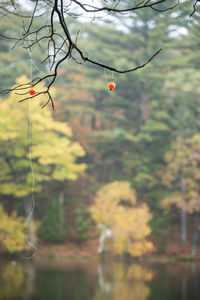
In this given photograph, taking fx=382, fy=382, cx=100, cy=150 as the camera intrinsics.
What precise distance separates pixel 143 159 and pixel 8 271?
481 cm

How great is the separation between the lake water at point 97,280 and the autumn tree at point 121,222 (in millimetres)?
468

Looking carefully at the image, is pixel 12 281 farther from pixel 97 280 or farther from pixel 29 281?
pixel 97 280

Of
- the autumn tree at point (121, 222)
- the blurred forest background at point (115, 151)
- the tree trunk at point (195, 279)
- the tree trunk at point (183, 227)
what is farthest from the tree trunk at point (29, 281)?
the tree trunk at point (183, 227)

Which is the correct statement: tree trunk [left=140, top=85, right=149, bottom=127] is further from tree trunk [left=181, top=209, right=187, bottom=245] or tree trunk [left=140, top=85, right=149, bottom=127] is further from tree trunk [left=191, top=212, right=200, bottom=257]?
tree trunk [left=191, top=212, right=200, bottom=257]

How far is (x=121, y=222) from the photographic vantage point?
9.33 meters

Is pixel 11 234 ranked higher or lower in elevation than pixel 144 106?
lower

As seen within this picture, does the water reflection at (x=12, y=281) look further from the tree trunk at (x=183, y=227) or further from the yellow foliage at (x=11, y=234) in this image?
the tree trunk at (x=183, y=227)

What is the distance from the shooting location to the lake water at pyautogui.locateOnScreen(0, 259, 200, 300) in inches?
243

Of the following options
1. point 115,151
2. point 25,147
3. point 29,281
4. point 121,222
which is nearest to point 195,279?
point 121,222

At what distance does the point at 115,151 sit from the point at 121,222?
345cm

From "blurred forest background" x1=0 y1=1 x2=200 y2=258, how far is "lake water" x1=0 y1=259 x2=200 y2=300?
2.35 feet

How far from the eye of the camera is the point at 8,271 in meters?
7.91

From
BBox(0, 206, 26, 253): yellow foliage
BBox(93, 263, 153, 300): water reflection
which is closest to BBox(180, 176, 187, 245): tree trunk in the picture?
BBox(93, 263, 153, 300): water reflection

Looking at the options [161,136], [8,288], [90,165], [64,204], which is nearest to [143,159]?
[161,136]
